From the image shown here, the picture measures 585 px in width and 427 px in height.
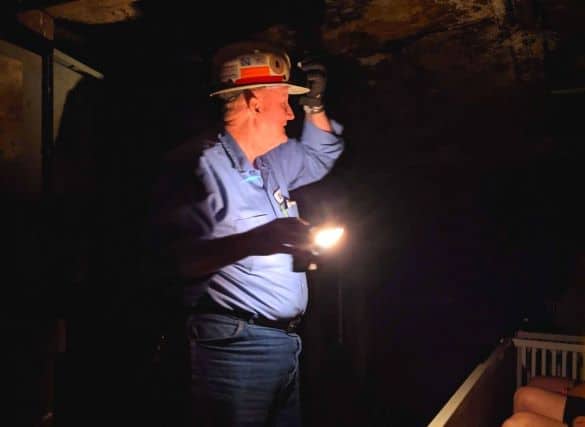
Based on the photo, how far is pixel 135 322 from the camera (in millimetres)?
3688

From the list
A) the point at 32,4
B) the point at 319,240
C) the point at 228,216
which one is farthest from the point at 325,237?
the point at 32,4

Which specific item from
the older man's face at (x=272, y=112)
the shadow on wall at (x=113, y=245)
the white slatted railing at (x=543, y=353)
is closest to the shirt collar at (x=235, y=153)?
the older man's face at (x=272, y=112)

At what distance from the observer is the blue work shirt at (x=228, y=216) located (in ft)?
9.53

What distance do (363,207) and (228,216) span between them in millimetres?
2551

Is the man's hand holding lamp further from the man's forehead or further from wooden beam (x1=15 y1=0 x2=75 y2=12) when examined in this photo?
wooden beam (x1=15 y1=0 x2=75 y2=12)

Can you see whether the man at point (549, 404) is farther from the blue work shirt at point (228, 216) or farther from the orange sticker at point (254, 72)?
the orange sticker at point (254, 72)

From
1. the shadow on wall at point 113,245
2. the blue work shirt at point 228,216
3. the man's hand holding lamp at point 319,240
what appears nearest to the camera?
the man's hand holding lamp at point 319,240

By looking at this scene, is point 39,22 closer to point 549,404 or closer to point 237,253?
point 237,253

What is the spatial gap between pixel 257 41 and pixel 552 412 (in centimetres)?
362

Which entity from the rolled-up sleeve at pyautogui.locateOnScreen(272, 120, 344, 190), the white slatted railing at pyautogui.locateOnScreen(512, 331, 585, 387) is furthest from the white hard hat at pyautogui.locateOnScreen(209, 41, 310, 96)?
the white slatted railing at pyautogui.locateOnScreen(512, 331, 585, 387)

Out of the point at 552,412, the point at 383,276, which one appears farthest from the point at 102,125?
the point at 552,412

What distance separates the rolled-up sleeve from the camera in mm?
3668

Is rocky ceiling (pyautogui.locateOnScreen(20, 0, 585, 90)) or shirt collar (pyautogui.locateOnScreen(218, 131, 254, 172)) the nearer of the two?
rocky ceiling (pyautogui.locateOnScreen(20, 0, 585, 90))

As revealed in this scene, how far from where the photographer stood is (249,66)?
3.03m
